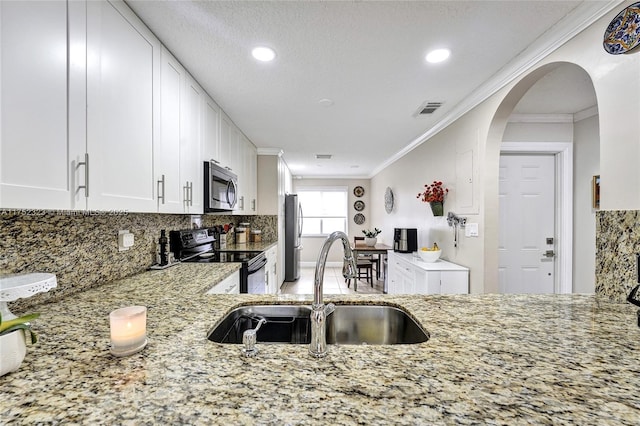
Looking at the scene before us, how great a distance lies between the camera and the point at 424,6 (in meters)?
1.48

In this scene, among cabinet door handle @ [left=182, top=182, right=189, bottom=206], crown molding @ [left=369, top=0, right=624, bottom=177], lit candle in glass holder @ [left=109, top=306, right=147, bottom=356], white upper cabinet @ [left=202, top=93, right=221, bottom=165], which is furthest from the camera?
white upper cabinet @ [left=202, top=93, right=221, bottom=165]

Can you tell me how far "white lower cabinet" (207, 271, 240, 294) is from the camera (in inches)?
69.2

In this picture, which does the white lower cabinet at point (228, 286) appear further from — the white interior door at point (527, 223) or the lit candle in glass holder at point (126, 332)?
the white interior door at point (527, 223)

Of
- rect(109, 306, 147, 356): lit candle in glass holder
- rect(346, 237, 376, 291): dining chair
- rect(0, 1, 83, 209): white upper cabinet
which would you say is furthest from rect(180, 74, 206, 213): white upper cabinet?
rect(346, 237, 376, 291): dining chair

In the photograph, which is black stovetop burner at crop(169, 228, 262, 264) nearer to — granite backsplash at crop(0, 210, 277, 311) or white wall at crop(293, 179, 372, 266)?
granite backsplash at crop(0, 210, 277, 311)

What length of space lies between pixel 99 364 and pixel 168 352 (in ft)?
0.49

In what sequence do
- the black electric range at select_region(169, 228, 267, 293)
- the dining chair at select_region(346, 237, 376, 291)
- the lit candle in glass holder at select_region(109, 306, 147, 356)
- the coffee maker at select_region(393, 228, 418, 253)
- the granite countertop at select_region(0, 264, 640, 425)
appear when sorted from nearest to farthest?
the granite countertop at select_region(0, 264, 640, 425) → the lit candle in glass holder at select_region(109, 306, 147, 356) → the black electric range at select_region(169, 228, 267, 293) → the coffee maker at select_region(393, 228, 418, 253) → the dining chair at select_region(346, 237, 376, 291)

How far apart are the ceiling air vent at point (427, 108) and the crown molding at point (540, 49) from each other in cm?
19

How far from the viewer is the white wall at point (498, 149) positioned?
4.26 feet

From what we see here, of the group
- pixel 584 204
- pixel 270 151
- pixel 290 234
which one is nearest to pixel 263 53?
pixel 270 151

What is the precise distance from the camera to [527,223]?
295 cm

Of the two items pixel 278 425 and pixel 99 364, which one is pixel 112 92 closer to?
pixel 99 364

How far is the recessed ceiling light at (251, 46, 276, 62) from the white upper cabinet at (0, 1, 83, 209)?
3.25 ft

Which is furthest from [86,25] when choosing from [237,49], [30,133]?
[237,49]
